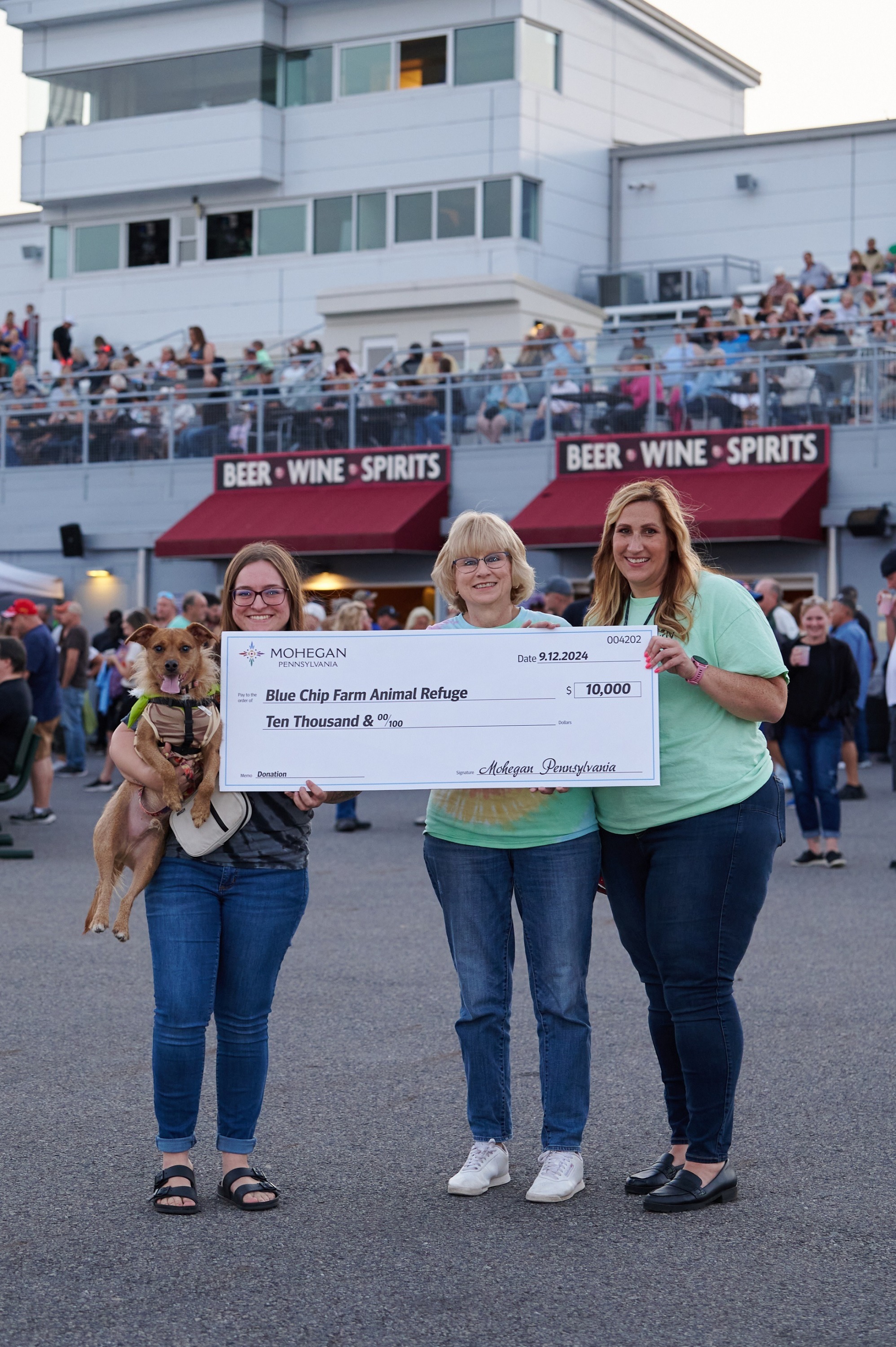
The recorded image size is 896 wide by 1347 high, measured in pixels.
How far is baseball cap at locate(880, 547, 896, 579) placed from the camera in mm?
11266

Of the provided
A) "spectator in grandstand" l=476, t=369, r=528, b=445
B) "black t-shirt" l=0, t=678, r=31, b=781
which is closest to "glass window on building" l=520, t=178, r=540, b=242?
"spectator in grandstand" l=476, t=369, r=528, b=445

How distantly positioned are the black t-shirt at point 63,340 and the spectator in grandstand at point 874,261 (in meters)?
16.4

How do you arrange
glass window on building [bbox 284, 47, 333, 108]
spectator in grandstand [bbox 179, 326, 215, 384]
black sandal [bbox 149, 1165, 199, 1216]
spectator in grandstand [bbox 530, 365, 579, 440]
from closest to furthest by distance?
→ black sandal [bbox 149, 1165, 199, 1216], spectator in grandstand [bbox 530, 365, 579, 440], spectator in grandstand [bbox 179, 326, 215, 384], glass window on building [bbox 284, 47, 333, 108]

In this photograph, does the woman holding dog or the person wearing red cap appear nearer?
the woman holding dog

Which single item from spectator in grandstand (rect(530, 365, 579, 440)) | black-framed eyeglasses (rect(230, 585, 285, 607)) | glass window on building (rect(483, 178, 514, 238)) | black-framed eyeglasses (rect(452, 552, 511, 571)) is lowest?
black-framed eyeglasses (rect(230, 585, 285, 607))

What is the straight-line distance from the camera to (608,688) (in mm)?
4719

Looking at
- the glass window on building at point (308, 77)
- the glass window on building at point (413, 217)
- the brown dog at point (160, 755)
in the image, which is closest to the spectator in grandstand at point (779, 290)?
the glass window on building at point (413, 217)

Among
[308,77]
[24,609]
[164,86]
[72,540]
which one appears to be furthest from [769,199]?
[24,609]

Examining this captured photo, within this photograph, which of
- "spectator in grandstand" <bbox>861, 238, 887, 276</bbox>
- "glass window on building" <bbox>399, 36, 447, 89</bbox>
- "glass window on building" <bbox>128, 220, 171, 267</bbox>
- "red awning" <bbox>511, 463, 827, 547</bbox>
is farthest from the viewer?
"glass window on building" <bbox>128, 220, 171, 267</bbox>

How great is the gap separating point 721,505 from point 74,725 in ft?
30.4

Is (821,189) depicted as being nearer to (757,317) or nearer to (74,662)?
(757,317)

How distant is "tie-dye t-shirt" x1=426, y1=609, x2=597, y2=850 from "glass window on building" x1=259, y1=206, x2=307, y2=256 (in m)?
→ 32.0

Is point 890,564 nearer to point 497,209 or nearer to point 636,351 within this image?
point 636,351

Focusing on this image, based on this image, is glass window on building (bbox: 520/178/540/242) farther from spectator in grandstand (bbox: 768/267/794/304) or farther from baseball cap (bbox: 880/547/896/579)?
baseball cap (bbox: 880/547/896/579)
